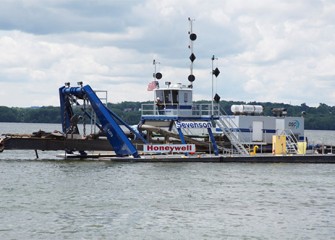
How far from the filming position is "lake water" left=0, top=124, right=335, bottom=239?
3397cm

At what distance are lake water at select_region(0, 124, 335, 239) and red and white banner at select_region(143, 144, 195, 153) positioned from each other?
1.55 m

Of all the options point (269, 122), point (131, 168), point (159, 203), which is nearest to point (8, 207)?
point (159, 203)

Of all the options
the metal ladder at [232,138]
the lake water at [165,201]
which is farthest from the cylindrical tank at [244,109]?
the lake water at [165,201]

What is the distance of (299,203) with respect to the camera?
4238 centimetres

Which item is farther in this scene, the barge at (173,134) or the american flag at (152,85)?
the american flag at (152,85)

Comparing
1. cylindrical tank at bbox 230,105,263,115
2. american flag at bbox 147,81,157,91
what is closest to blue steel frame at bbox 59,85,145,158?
american flag at bbox 147,81,157,91

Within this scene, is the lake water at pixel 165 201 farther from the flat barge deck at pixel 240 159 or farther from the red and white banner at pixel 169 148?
the red and white banner at pixel 169 148

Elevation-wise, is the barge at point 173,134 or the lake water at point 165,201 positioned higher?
the barge at point 173,134

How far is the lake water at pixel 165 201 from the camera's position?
34.0 m

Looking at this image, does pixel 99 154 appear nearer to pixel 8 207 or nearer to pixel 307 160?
pixel 307 160

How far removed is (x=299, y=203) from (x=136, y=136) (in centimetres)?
2179

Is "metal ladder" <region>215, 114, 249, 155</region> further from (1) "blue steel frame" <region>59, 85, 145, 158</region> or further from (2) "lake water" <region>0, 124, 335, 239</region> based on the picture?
(1) "blue steel frame" <region>59, 85, 145, 158</region>

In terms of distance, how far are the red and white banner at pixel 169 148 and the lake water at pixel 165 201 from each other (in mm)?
1548

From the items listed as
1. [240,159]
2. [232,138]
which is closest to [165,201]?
[240,159]
